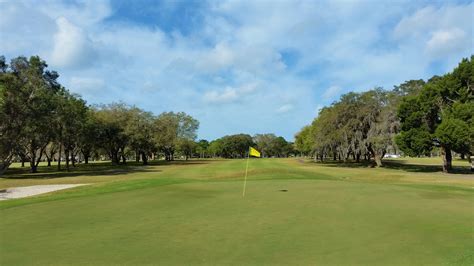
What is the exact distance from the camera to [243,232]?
8688 millimetres

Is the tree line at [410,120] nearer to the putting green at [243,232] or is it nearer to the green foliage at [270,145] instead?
the putting green at [243,232]

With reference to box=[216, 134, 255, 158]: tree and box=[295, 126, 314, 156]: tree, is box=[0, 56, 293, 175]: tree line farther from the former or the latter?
box=[216, 134, 255, 158]: tree

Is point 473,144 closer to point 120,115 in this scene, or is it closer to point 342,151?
point 342,151

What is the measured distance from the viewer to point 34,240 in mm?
8203

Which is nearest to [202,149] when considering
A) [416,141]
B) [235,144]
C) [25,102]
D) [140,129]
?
[235,144]

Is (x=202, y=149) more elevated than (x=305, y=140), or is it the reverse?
(x=305, y=140)

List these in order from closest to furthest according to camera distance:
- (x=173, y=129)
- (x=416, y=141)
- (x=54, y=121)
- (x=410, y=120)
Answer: (x=416, y=141) → (x=410, y=120) → (x=54, y=121) → (x=173, y=129)

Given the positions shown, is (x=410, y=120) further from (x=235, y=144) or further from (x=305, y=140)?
(x=235, y=144)

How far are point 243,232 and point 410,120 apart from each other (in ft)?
117

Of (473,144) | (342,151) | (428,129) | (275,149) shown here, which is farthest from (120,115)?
(275,149)

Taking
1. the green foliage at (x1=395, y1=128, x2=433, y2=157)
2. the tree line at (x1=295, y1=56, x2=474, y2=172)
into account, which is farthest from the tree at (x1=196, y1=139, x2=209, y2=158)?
the green foliage at (x1=395, y1=128, x2=433, y2=157)

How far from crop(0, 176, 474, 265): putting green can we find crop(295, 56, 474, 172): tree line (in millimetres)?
24295

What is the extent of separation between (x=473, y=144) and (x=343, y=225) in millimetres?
31505

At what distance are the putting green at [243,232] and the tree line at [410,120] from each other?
24295mm
